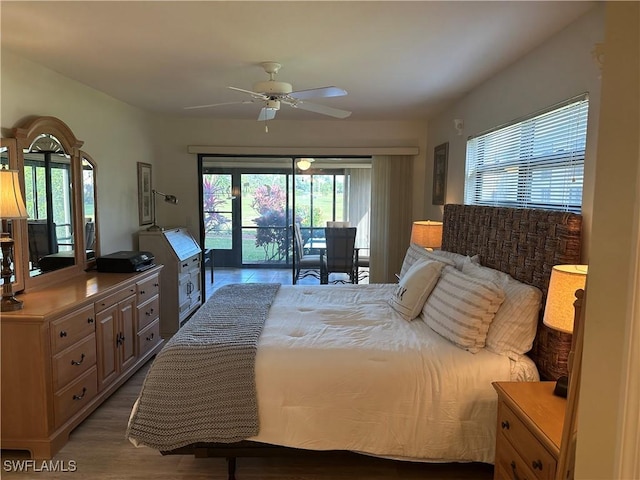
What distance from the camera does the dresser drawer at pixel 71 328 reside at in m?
2.48

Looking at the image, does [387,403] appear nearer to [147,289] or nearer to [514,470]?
[514,470]

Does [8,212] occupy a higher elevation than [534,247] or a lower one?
higher

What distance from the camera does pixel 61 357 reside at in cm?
253

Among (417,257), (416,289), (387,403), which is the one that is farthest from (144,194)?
(387,403)

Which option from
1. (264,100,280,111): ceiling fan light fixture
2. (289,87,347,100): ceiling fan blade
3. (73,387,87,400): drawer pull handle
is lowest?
(73,387,87,400): drawer pull handle

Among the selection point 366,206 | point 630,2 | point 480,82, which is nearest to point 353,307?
point 480,82

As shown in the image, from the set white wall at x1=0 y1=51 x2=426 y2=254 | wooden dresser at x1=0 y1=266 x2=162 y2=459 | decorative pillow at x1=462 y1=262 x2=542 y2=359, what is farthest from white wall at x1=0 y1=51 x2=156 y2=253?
decorative pillow at x1=462 y1=262 x2=542 y2=359

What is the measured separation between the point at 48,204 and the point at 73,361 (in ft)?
4.03

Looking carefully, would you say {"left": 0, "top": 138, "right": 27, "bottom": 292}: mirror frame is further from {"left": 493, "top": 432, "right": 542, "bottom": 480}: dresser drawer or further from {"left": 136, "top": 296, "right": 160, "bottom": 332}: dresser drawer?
{"left": 493, "top": 432, "right": 542, "bottom": 480}: dresser drawer

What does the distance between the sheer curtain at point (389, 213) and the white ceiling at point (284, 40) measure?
1666 mm

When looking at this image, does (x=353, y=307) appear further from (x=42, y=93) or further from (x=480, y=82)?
(x=42, y=93)

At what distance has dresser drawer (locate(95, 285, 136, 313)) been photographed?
296 centimetres

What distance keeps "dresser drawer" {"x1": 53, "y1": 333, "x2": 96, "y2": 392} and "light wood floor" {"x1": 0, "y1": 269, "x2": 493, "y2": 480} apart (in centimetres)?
40

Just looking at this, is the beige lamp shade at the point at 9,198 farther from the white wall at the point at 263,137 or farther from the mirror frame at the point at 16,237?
the white wall at the point at 263,137
